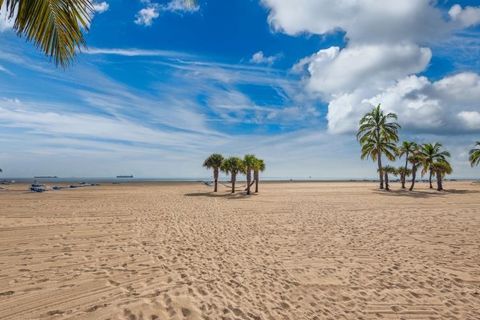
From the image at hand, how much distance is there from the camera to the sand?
17.3ft

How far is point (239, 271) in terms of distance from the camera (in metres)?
7.27

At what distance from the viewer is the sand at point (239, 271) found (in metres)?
5.28

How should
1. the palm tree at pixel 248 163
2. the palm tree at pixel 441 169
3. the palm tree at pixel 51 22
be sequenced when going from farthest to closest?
the palm tree at pixel 441 169
the palm tree at pixel 248 163
the palm tree at pixel 51 22

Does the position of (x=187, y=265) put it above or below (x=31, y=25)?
below

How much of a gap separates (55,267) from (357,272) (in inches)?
313

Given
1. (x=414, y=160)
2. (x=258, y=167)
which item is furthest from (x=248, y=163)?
(x=414, y=160)

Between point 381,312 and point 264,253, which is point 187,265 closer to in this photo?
point 264,253

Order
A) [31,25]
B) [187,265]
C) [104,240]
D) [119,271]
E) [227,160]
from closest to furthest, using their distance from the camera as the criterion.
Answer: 1. [31,25]
2. [119,271]
3. [187,265]
4. [104,240]
5. [227,160]

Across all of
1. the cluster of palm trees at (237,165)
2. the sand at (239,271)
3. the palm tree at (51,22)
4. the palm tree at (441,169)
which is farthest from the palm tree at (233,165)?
the palm tree at (51,22)

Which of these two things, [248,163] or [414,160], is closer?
[248,163]

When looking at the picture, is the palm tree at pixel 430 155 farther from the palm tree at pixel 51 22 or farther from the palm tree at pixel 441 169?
the palm tree at pixel 51 22

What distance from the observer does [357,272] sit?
7.32 meters

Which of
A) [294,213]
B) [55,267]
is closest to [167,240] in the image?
[55,267]

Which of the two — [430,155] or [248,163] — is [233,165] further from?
[430,155]
